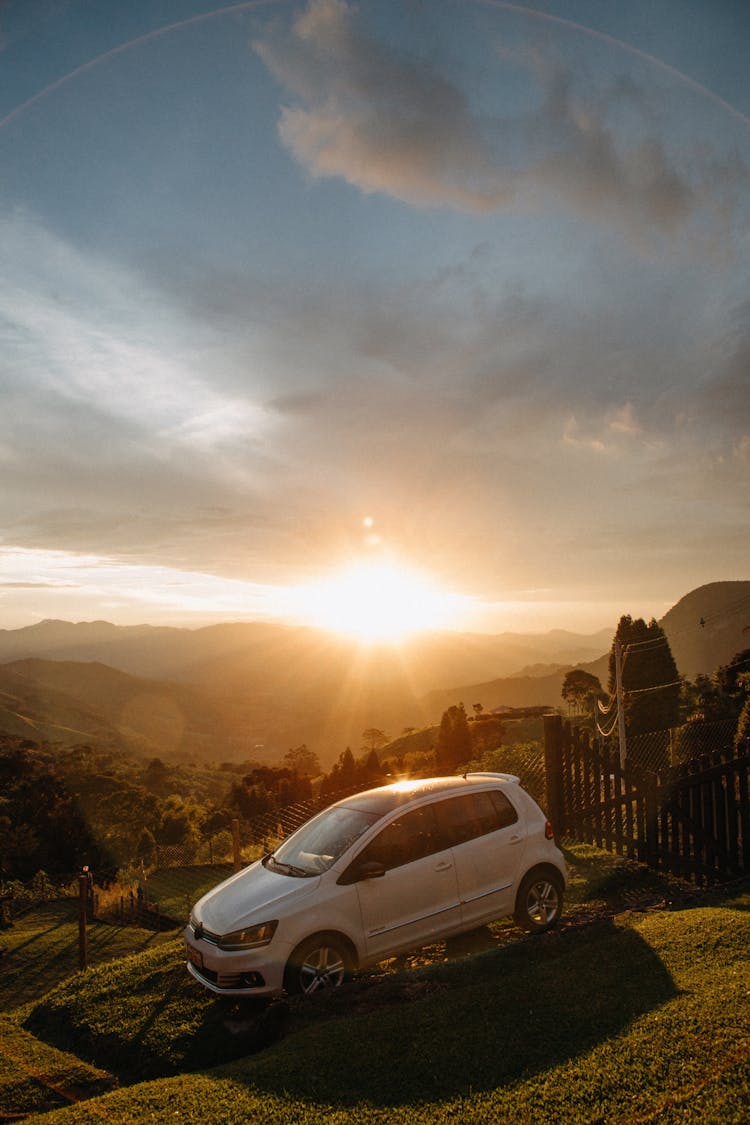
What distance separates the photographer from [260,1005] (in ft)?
21.4

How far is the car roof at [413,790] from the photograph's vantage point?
25.1 feet

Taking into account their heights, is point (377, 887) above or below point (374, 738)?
above

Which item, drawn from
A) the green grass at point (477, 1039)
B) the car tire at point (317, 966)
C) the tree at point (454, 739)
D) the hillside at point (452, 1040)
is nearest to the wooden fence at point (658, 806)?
the hillside at point (452, 1040)

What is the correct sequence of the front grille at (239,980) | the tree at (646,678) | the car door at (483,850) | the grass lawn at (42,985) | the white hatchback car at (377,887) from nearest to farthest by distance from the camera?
1. the grass lawn at (42,985)
2. the front grille at (239,980)
3. the white hatchback car at (377,887)
4. the car door at (483,850)
5. the tree at (646,678)

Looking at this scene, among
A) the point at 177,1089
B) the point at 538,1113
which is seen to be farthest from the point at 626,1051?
the point at 177,1089

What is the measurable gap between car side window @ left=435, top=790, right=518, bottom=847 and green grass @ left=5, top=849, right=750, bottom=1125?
1129mm

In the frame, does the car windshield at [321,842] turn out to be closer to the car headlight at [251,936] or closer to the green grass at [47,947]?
the car headlight at [251,936]

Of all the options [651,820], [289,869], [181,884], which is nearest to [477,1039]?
[289,869]

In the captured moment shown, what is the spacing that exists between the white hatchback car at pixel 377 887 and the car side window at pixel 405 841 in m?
0.01

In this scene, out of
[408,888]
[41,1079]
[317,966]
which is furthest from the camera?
[408,888]

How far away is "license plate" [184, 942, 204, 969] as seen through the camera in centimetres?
667

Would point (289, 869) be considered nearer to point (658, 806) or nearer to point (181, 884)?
point (658, 806)

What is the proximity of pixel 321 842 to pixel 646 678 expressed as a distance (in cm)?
5282

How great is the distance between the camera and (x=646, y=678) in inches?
2183
